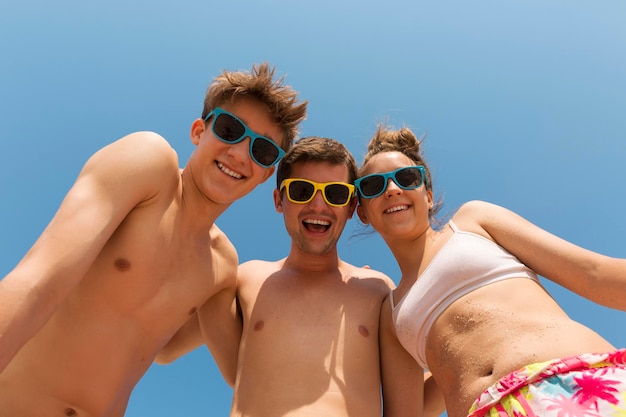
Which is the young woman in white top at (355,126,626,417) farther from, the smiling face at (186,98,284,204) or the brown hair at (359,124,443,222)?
the smiling face at (186,98,284,204)

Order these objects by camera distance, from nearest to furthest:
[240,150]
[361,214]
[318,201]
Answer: [240,150] → [318,201] → [361,214]

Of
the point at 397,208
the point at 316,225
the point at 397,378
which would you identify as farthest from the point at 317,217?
the point at 397,378

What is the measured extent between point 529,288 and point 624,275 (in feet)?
2.05

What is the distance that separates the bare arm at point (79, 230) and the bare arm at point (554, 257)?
2896mm

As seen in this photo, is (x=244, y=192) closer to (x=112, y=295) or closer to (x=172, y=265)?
(x=172, y=265)

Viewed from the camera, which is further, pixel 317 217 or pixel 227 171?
pixel 317 217

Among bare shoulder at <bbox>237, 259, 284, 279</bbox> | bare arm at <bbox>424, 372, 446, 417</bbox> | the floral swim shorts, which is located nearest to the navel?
bare shoulder at <bbox>237, 259, 284, 279</bbox>

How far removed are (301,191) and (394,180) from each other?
3.54 ft

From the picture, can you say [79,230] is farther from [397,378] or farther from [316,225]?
[397,378]

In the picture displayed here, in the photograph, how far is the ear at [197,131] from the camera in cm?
446

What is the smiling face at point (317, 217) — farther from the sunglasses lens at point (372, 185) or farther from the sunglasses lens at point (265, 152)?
the sunglasses lens at point (265, 152)

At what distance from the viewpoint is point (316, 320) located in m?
4.46

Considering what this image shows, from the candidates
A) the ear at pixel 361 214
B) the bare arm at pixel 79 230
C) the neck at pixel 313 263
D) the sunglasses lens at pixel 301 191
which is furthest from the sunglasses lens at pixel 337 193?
the bare arm at pixel 79 230

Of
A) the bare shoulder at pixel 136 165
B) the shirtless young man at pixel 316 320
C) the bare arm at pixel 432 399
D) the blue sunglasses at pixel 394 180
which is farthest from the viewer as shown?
the bare arm at pixel 432 399
